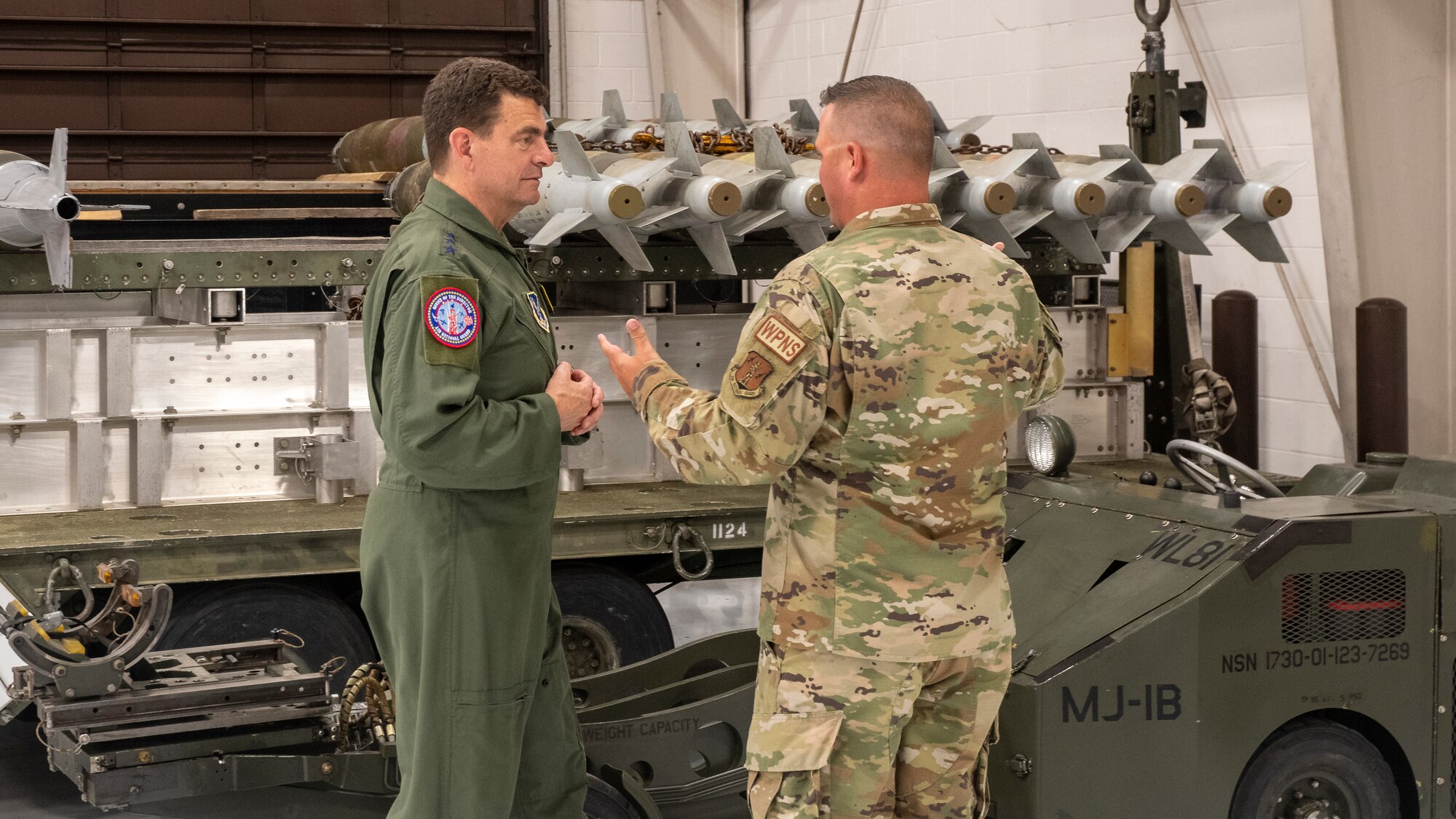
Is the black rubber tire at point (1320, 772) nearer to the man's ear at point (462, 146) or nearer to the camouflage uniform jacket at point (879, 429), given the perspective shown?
the camouflage uniform jacket at point (879, 429)

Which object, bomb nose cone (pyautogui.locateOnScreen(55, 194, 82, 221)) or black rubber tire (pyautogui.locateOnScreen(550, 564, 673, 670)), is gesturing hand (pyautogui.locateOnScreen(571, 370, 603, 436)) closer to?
black rubber tire (pyautogui.locateOnScreen(550, 564, 673, 670))

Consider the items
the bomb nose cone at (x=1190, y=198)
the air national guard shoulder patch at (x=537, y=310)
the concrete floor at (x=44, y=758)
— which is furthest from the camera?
the bomb nose cone at (x=1190, y=198)

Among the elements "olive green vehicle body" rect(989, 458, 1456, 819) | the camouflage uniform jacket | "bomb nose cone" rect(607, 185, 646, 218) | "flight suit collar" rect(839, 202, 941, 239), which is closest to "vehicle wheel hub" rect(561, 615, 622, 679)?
"bomb nose cone" rect(607, 185, 646, 218)

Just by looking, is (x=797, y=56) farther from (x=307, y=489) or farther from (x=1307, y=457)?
(x=307, y=489)

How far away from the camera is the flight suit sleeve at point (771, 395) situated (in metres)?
2.84

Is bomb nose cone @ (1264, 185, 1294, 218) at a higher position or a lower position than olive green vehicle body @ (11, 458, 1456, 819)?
higher

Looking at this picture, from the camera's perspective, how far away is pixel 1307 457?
8.51 meters

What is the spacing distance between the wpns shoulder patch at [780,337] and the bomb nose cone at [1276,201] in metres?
3.81

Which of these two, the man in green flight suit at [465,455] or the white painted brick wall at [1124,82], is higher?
the white painted brick wall at [1124,82]

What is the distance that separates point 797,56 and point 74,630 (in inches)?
391

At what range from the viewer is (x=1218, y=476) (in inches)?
187

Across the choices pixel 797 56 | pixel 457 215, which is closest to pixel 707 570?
pixel 457 215

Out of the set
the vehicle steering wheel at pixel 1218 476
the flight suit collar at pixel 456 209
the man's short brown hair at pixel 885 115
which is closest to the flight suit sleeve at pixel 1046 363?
the man's short brown hair at pixel 885 115

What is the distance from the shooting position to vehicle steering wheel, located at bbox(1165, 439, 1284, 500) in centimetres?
447
